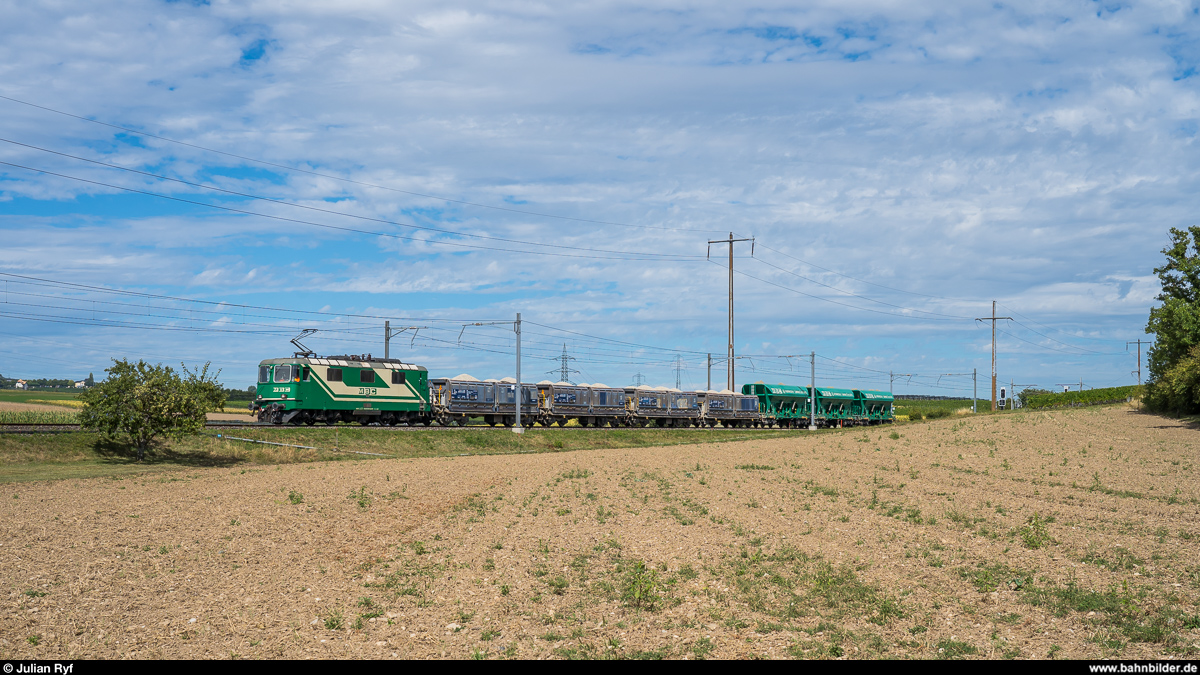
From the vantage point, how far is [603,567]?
48.5 feet

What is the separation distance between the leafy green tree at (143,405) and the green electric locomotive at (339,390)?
11.0 meters

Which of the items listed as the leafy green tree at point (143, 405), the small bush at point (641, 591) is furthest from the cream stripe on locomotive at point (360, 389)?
the small bush at point (641, 591)

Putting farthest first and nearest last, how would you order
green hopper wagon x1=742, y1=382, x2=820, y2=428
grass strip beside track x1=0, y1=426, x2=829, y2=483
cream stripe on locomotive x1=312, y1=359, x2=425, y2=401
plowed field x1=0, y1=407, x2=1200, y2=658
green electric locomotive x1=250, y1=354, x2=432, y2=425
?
green hopper wagon x1=742, y1=382, x2=820, y2=428, cream stripe on locomotive x1=312, y1=359, x2=425, y2=401, green electric locomotive x1=250, y1=354, x2=432, y2=425, grass strip beside track x1=0, y1=426, x2=829, y2=483, plowed field x1=0, y1=407, x2=1200, y2=658

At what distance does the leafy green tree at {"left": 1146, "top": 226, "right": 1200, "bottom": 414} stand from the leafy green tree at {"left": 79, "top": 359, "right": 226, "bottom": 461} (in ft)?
181

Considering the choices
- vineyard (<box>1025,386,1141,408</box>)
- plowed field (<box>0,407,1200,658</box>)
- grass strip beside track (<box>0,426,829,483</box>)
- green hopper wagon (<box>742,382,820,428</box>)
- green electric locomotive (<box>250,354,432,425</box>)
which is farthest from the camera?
vineyard (<box>1025,386,1141,408</box>)

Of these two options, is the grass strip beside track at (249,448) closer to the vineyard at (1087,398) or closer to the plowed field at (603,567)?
the plowed field at (603,567)

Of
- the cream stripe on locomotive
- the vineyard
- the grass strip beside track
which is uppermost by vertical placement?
the cream stripe on locomotive

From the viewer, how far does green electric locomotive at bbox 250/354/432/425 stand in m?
47.8

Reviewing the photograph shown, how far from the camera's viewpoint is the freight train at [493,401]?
48375 millimetres

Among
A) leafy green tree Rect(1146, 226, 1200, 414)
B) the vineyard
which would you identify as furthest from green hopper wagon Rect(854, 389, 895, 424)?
leafy green tree Rect(1146, 226, 1200, 414)

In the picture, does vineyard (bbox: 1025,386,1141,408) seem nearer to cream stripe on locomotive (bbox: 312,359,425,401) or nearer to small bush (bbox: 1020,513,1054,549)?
cream stripe on locomotive (bbox: 312,359,425,401)

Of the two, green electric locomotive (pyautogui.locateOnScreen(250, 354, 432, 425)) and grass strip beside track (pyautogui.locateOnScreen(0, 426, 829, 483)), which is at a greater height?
green electric locomotive (pyautogui.locateOnScreen(250, 354, 432, 425))

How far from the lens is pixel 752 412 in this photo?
272 ft
